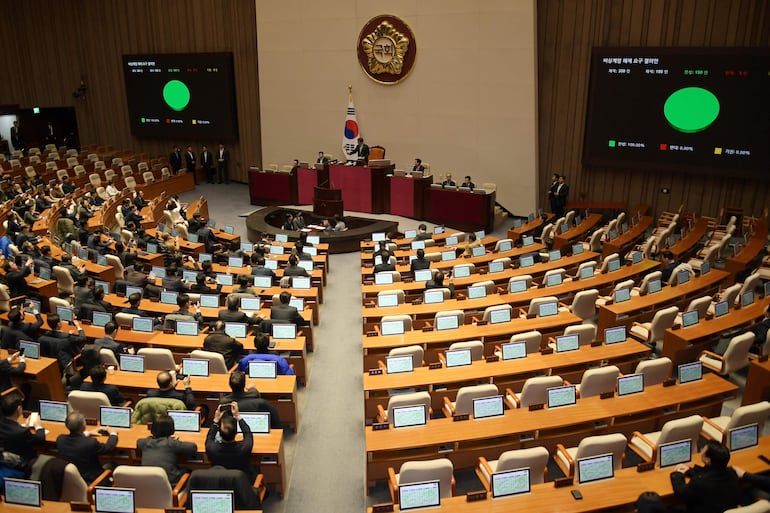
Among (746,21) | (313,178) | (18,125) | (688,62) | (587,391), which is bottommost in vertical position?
(587,391)

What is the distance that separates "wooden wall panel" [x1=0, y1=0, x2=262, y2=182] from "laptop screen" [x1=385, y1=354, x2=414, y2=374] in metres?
14.7

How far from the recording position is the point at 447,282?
9.46m

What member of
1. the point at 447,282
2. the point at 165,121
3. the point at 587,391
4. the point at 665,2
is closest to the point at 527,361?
the point at 587,391

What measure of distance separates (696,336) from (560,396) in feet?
8.32

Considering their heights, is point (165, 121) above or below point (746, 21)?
below

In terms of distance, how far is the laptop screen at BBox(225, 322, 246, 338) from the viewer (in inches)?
278

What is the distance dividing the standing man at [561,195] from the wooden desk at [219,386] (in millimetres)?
10232

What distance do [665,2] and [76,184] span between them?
1664 centimetres

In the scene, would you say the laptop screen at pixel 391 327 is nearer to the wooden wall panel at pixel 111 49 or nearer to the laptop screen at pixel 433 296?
the laptop screen at pixel 433 296

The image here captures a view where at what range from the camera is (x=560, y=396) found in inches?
218

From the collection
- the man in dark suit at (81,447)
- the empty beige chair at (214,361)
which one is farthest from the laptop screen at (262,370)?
the man in dark suit at (81,447)

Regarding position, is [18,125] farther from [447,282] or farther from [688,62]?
[688,62]

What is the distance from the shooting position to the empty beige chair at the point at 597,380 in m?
5.71

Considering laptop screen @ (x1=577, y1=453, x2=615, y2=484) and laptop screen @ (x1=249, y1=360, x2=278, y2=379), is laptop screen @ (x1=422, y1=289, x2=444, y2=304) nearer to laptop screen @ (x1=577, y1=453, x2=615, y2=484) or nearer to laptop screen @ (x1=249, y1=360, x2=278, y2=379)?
laptop screen @ (x1=249, y1=360, x2=278, y2=379)
